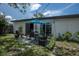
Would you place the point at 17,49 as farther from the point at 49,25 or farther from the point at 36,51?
the point at 49,25

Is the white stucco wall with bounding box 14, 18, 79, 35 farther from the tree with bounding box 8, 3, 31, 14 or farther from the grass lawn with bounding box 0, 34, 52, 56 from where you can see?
the grass lawn with bounding box 0, 34, 52, 56

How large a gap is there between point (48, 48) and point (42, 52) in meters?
0.16

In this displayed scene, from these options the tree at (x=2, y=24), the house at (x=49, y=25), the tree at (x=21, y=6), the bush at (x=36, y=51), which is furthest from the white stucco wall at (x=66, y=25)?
the tree at (x=2, y=24)

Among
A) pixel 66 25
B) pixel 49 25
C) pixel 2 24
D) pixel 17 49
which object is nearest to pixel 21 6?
pixel 2 24

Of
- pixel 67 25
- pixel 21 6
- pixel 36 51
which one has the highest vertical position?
pixel 21 6

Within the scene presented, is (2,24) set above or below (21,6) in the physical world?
below

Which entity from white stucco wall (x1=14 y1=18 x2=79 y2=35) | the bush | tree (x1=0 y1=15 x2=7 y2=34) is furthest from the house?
the bush

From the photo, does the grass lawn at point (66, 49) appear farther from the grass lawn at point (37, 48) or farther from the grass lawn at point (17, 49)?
the grass lawn at point (17, 49)

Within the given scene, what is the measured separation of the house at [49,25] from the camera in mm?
5340

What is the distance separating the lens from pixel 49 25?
17.7ft

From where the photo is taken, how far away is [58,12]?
Answer: 539cm

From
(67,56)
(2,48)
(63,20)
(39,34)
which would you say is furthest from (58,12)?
(2,48)

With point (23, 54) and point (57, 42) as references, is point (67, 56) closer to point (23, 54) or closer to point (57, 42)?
point (57, 42)

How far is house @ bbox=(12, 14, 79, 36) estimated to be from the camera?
210 inches
